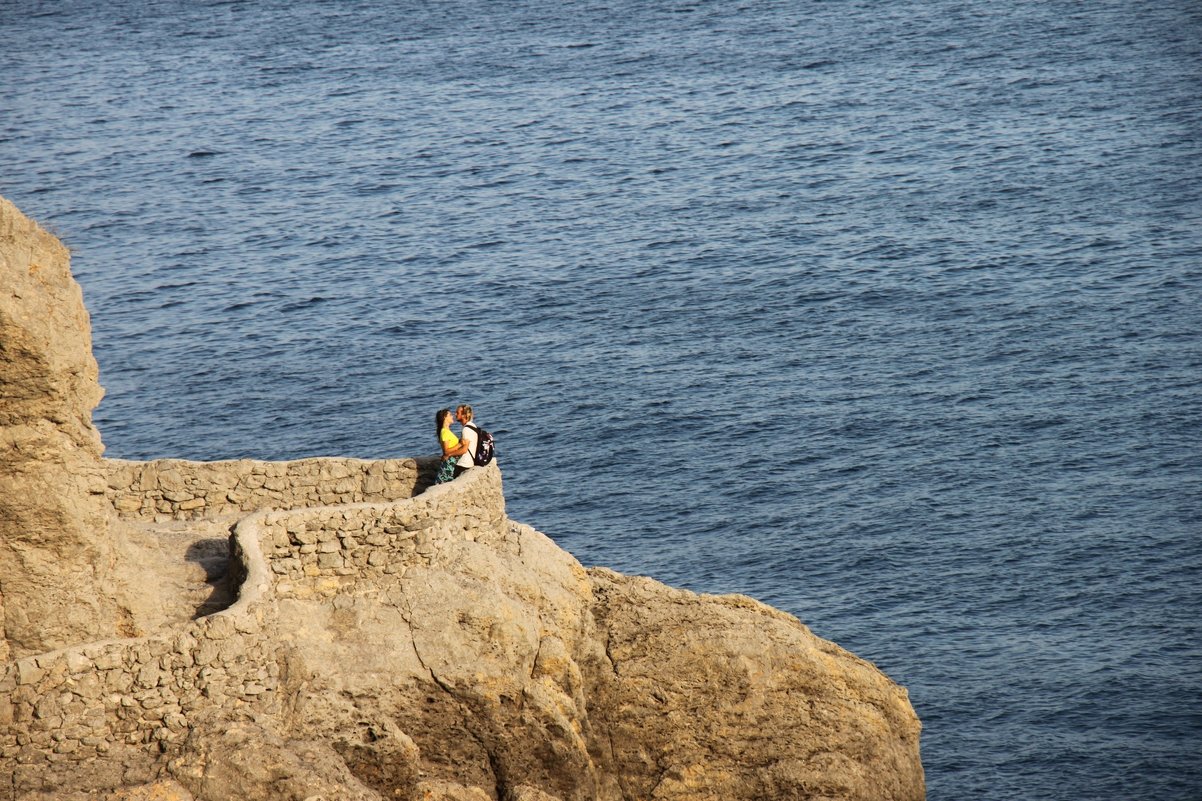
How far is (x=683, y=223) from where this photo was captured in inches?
4267

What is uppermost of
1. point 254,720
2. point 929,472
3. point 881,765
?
point 254,720

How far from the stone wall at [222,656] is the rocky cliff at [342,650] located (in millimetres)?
39

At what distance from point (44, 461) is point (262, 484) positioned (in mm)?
7096

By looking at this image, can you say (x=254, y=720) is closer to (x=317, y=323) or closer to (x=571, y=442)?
(x=571, y=442)

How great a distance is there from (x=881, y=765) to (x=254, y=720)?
15.0 meters

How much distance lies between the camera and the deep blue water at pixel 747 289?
209 feet

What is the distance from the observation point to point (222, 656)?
26.5 metres

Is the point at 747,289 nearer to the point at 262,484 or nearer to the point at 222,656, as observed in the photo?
the point at 262,484

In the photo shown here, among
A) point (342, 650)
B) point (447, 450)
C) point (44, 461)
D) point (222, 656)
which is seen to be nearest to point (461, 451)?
point (447, 450)

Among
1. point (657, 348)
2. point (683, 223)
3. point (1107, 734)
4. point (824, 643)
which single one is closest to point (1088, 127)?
point (683, 223)

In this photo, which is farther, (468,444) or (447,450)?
(447,450)

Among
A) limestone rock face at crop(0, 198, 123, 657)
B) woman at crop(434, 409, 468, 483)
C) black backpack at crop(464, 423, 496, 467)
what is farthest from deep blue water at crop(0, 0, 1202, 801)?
limestone rock face at crop(0, 198, 123, 657)

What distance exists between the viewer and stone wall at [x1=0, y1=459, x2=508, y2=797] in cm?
2506

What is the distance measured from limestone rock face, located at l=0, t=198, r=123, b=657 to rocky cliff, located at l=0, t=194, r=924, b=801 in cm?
4
